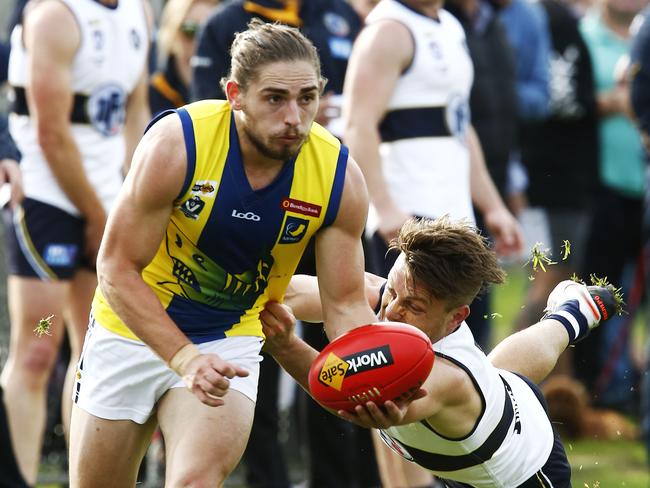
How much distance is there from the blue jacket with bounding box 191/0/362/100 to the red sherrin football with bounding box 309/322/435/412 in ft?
8.92

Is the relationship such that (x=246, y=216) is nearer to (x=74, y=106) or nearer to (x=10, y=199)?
(x=10, y=199)

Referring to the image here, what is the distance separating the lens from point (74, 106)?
647cm

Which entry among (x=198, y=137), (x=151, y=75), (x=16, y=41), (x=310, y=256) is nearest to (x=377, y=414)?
(x=198, y=137)

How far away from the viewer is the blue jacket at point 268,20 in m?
6.70

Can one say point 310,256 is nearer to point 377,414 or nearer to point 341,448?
point 341,448

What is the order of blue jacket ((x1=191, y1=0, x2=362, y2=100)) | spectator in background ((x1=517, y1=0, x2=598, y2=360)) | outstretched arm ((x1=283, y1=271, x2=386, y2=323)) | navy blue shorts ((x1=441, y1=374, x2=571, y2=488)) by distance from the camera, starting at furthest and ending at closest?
1. spectator in background ((x1=517, y1=0, x2=598, y2=360))
2. blue jacket ((x1=191, y1=0, x2=362, y2=100))
3. outstretched arm ((x1=283, y1=271, x2=386, y2=323))
4. navy blue shorts ((x1=441, y1=374, x2=571, y2=488))

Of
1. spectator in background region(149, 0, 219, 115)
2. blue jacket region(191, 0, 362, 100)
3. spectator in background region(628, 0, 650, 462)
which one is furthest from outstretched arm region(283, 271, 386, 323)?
spectator in background region(149, 0, 219, 115)

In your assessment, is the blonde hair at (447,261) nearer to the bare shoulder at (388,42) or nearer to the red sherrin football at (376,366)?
the red sherrin football at (376,366)

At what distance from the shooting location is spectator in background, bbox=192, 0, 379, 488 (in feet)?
22.0

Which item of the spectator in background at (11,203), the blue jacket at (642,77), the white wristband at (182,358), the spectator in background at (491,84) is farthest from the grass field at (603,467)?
the white wristband at (182,358)

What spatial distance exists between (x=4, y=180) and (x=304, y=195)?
1.93 m

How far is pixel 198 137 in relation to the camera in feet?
14.3

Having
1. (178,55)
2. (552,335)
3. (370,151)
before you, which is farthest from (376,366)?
(178,55)

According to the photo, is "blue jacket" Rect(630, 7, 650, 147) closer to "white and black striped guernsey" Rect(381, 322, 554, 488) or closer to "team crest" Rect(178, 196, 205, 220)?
"white and black striped guernsey" Rect(381, 322, 554, 488)
